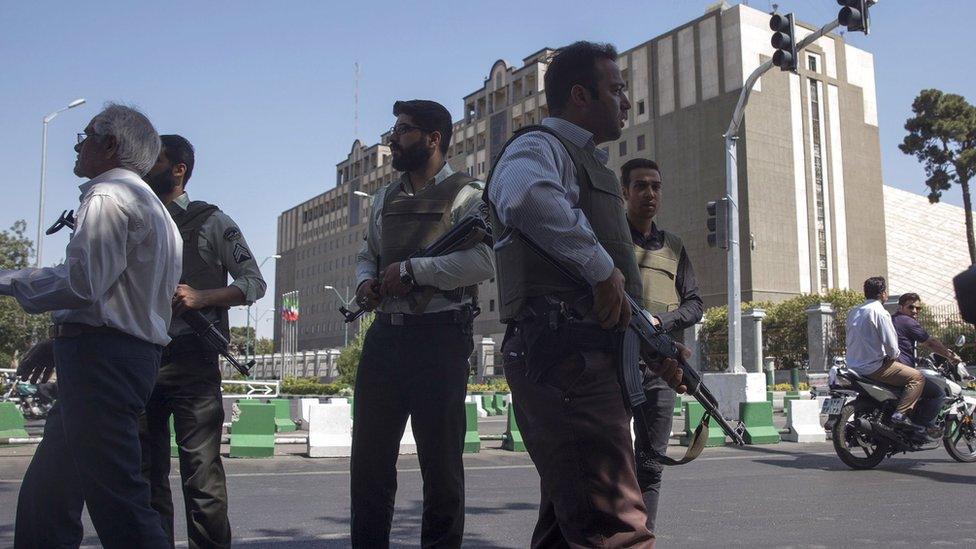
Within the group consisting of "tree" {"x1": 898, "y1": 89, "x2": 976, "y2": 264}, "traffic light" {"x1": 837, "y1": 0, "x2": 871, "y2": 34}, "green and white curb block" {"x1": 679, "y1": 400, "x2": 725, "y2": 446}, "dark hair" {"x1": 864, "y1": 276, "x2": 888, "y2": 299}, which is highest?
"tree" {"x1": 898, "y1": 89, "x2": 976, "y2": 264}

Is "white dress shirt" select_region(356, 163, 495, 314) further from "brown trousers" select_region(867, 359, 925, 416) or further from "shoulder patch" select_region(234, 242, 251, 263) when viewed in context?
"brown trousers" select_region(867, 359, 925, 416)

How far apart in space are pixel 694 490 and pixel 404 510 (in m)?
2.58

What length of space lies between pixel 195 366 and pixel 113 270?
1.10m

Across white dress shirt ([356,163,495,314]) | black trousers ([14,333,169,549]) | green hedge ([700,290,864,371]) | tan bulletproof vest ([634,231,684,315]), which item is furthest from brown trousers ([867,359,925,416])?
green hedge ([700,290,864,371])

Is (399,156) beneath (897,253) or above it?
beneath

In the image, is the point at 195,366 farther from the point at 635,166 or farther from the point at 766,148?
the point at 766,148

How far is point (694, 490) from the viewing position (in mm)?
7453

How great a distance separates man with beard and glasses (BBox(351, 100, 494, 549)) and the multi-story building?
168 ft

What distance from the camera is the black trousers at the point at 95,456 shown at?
2.84m

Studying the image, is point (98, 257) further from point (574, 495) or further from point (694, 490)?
point (694, 490)

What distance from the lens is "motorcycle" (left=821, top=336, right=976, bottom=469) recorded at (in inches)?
345

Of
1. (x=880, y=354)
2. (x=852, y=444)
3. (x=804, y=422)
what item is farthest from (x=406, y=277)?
(x=804, y=422)

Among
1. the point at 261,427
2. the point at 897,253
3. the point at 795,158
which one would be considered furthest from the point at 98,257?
the point at 897,253

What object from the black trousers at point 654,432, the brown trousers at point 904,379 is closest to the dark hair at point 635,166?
the black trousers at point 654,432
